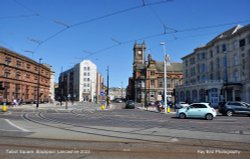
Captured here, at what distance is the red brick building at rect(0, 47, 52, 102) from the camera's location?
2422 inches

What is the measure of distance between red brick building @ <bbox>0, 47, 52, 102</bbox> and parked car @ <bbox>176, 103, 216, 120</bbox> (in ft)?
144

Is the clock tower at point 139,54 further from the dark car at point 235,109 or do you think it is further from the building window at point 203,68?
the dark car at point 235,109

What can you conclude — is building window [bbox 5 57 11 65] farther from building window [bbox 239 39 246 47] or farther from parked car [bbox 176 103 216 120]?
building window [bbox 239 39 246 47]

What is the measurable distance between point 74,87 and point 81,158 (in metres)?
133

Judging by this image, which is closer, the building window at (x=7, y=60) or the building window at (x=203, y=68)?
the building window at (x=7, y=60)

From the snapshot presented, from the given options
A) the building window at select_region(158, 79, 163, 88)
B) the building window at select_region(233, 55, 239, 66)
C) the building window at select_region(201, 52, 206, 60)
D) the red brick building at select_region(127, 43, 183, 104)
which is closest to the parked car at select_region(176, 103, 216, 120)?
the building window at select_region(233, 55, 239, 66)

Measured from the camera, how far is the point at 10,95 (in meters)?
64.3

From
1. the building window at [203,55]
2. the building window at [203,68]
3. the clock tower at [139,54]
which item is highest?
the clock tower at [139,54]

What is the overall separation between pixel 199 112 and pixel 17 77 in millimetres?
57033

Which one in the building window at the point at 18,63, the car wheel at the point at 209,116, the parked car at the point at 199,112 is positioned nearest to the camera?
the car wheel at the point at 209,116

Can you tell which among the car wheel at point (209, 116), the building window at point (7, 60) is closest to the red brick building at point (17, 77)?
the building window at point (7, 60)

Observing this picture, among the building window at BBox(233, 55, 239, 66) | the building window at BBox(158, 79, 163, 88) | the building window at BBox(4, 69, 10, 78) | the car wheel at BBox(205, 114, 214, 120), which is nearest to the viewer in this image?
the car wheel at BBox(205, 114, 214, 120)

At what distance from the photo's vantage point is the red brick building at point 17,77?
6153 centimetres

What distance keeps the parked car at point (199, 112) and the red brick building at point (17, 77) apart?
1724 inches
